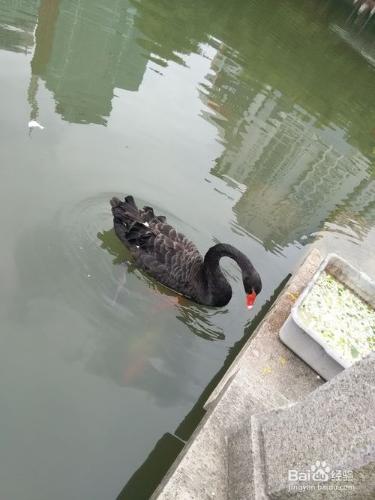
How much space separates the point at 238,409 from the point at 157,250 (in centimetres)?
191

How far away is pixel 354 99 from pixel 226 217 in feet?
27.3

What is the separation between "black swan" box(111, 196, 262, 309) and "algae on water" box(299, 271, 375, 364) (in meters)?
0.91

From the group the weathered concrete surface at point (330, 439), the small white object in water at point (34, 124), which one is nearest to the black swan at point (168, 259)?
the small white object in water at point (34, 124)

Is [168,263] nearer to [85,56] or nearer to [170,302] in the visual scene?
[170,302]

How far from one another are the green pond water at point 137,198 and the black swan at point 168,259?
8.2 inches

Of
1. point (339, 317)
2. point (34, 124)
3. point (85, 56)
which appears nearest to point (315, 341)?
point (339, 317)

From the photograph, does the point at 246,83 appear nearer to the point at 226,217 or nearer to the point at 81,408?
the point at 226,217

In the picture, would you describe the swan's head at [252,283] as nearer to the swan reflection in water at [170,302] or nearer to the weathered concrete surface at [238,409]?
the weathered concrete surface at [238,409]

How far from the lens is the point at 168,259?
173 inches

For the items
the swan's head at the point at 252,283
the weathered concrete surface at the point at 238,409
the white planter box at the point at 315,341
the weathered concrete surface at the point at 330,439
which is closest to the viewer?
the weathered concrete surface at the point at 330,439

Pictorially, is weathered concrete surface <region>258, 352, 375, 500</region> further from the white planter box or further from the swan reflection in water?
the swan reflection in water

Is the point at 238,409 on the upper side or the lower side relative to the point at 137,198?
upper

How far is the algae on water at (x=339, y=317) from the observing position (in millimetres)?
3334

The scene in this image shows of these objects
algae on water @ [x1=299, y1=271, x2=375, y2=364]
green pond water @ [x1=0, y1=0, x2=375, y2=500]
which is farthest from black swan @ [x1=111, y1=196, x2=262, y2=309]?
algae on water @ [x1=299, y1=271, x2=375, y2=364]
